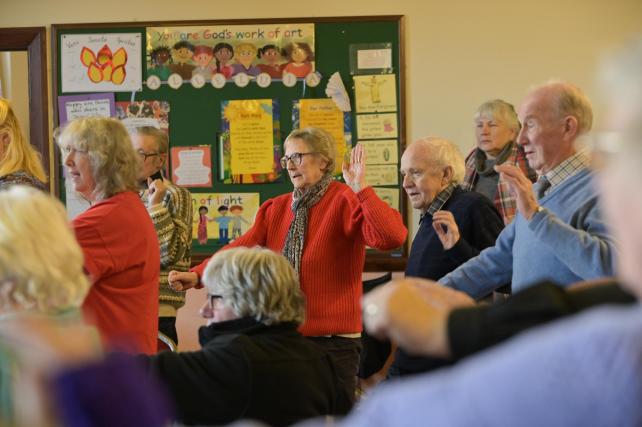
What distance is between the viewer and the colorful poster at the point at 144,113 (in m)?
5.16

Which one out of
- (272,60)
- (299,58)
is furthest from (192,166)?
(299,58)

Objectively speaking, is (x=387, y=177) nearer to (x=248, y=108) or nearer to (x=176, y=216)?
(x=248, y=108)

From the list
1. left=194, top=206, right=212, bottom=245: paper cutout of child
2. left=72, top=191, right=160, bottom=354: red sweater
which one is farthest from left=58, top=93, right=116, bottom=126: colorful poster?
left=72, top=191, right=160, bottom=354: red sweater

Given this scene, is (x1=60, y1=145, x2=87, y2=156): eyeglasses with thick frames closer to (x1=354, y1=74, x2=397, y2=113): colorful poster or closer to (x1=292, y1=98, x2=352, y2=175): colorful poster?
(x1=292, y1=98, x2=352, y2=175): colorful poster

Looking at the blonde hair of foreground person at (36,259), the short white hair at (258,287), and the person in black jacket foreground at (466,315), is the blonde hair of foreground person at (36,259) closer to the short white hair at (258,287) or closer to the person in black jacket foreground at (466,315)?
the short white hair at (258,287)

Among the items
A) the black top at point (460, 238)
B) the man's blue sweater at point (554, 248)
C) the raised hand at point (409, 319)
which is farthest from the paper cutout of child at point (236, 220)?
the raised hand at point (409, 319)

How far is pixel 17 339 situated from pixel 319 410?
61.2 inches

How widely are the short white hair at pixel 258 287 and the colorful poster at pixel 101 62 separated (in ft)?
10.2

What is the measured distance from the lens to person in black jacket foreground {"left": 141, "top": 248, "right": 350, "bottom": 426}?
2.03 m

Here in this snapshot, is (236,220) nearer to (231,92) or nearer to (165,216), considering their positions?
(231,92)

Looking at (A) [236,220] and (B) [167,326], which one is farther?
(A) [236,220]

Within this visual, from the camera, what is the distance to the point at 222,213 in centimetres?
515

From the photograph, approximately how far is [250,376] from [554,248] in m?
0.81

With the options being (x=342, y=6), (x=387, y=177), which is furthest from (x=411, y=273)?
(x=342, y=6)
